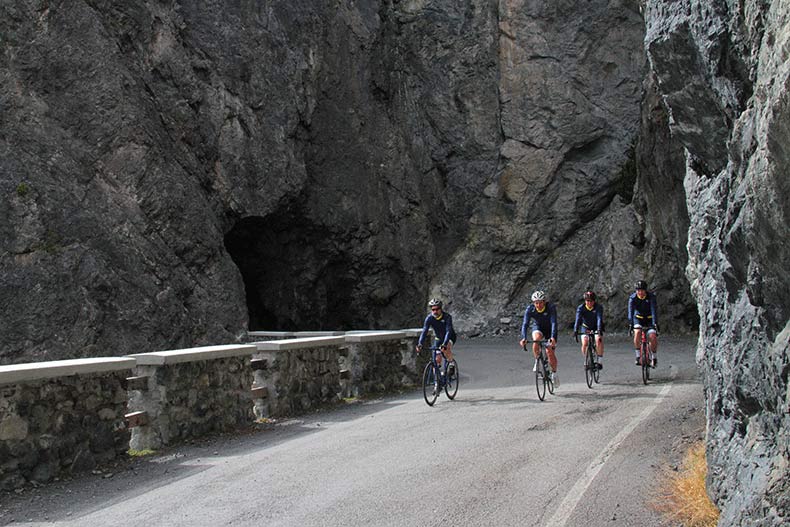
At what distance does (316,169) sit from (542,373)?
799 inches

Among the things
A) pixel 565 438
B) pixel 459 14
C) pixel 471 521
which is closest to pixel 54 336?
pixel 565 438

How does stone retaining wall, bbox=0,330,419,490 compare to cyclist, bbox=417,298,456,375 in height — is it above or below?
below

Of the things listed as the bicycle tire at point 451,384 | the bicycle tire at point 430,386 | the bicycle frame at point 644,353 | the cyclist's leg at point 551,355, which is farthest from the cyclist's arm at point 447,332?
the bicycle frame at point 644,353

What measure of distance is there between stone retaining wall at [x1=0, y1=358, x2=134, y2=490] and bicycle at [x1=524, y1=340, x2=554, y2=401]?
24.0 ft

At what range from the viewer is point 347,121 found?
116 feet

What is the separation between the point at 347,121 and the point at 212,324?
523 inches

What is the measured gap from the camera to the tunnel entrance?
33.4 m

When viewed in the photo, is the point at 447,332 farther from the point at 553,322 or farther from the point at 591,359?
the point at 591,359

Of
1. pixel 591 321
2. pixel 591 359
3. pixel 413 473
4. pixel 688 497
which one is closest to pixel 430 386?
pixel 591 359

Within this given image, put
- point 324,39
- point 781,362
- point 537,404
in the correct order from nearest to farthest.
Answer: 1. point 781,362
2. point 537,404
3. point 324,39

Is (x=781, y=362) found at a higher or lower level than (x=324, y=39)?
lower

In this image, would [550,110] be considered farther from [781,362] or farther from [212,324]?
[781,362]

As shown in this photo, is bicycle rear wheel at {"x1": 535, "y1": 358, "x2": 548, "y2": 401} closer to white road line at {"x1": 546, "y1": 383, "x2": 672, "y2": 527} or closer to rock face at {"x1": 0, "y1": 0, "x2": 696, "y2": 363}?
white road line at {"x1": 546, "y1": 383, "x2": 672, "y2": 527}

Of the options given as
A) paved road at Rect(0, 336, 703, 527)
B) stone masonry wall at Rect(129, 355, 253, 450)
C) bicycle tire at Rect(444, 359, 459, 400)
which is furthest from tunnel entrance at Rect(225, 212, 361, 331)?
stone masonry wall at Rect(129, 355, 253, 450)
